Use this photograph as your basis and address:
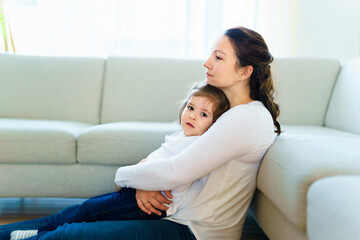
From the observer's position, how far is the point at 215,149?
0.95 meters

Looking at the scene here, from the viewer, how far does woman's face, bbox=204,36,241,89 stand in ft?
3.63

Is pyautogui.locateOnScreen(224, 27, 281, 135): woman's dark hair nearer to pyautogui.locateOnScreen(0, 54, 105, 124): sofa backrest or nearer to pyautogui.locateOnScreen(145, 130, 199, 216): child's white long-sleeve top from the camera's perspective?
pyautogui.locateOnScreen(145, 130, 199, 216): child's white long-sleeve top

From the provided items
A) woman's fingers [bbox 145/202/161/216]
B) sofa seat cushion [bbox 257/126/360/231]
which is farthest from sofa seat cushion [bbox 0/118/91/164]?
sofa seat cushion [bbox 257/126/360/231]

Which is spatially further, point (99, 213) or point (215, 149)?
point (99, 213)

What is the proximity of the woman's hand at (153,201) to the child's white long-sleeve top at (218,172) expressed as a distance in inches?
1.4

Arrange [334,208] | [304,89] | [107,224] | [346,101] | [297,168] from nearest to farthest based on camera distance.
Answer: [334,208] → [297,168] → [107,224] → [346,101] → [304,89]

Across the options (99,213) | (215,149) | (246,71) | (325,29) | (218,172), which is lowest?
(99,213)

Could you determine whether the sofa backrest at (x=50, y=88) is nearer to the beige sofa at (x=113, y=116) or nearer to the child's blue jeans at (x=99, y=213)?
the beige sofa at (x=113, y=116)

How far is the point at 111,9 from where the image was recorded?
3135 mm

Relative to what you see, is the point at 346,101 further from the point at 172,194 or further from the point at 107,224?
the point at 107,224

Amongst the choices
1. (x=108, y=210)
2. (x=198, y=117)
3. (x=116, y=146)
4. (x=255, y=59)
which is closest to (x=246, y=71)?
(x=255, y=59)

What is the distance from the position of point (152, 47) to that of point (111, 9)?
0.53m

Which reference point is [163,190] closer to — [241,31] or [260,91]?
[260,91]

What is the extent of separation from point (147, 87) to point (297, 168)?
146 cm
